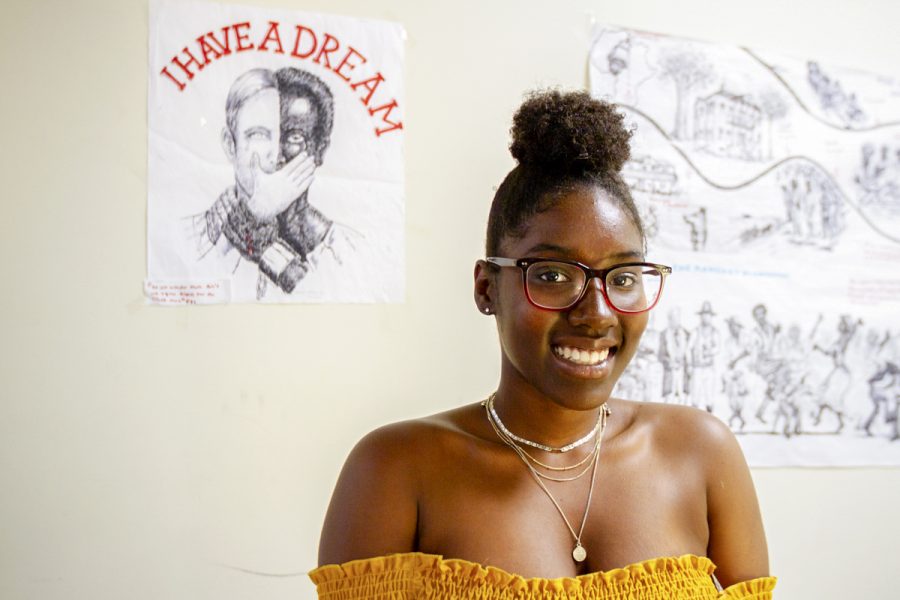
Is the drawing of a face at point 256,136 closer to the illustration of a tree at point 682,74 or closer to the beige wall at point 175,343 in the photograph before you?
the beige wall at point 175,343

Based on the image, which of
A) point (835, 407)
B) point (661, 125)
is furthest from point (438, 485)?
point (835, 407)

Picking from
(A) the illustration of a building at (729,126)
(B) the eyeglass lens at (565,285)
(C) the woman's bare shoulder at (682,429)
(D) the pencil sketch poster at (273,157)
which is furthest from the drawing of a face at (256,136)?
(A) the illustration of a building at (729,126)

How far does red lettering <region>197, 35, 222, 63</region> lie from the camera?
1188 mm

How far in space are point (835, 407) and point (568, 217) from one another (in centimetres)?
94

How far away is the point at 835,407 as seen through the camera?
5.04 feet

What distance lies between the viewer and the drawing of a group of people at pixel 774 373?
1450mm

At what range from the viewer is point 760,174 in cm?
152

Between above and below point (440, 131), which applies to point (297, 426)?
below

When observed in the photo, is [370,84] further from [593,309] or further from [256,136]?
[593,309]

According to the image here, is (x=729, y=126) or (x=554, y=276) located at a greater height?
(x=729, y=126)

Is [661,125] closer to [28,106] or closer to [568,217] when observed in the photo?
[568,217]

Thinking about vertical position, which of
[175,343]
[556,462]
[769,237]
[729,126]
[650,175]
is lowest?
[556,462]

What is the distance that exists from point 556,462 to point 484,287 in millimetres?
230

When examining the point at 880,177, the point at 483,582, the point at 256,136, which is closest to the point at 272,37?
the point at 256,136
